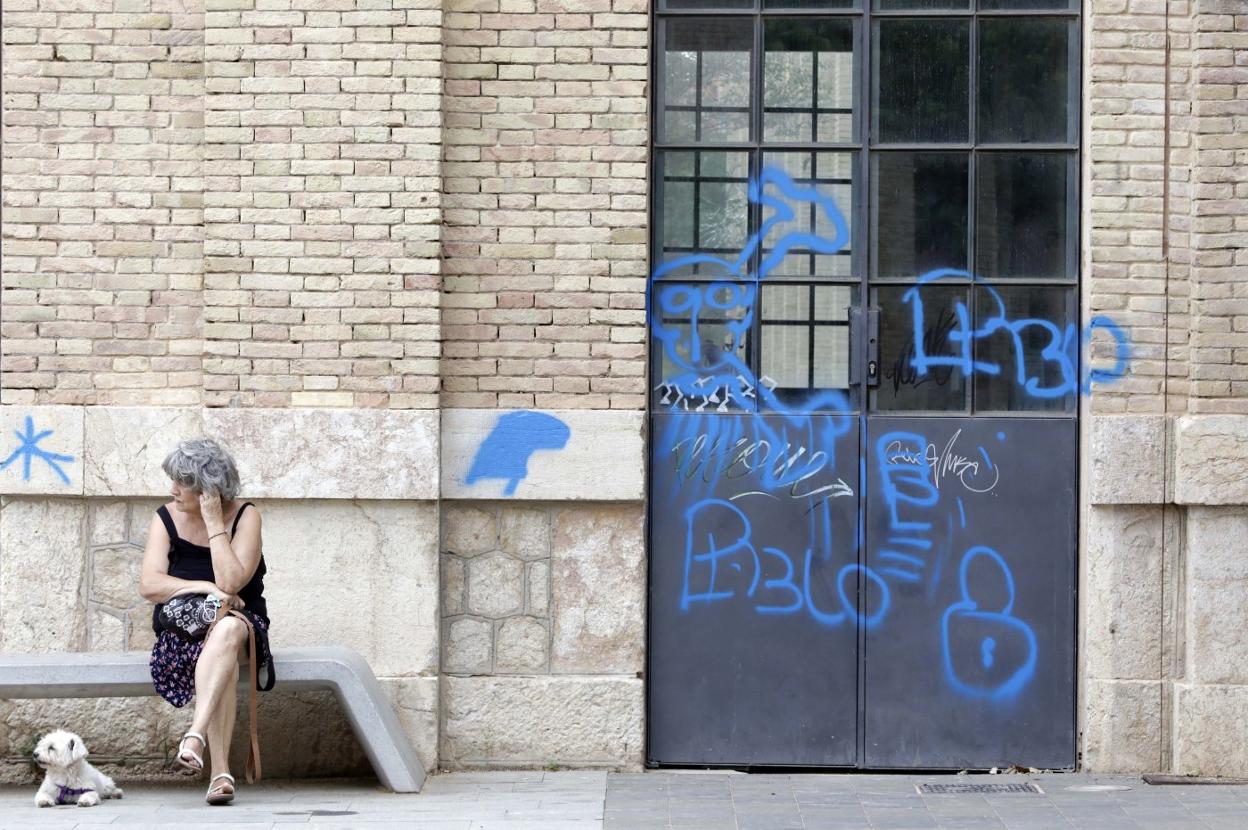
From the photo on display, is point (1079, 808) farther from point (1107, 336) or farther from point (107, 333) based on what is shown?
point (107, 333)

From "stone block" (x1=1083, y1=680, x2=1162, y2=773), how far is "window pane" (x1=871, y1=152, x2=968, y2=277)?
2.05 m

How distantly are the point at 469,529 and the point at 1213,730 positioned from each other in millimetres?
3460

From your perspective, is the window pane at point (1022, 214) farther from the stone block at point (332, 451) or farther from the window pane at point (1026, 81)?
the stone block at point (332, 451)

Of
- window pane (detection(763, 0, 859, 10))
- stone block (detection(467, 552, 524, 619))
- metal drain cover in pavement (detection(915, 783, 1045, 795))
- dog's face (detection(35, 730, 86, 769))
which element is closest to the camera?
dog's face (detection(35, 730, 86, 769))

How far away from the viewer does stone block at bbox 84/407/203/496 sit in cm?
698

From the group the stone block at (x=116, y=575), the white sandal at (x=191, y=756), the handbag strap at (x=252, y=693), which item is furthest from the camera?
the stone block at (x=116, y=575)

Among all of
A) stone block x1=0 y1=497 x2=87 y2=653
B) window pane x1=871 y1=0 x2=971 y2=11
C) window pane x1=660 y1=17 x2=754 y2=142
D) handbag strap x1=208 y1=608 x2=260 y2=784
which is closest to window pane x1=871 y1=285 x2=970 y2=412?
window pane x1=660 y1=17 x2=754 y2=142

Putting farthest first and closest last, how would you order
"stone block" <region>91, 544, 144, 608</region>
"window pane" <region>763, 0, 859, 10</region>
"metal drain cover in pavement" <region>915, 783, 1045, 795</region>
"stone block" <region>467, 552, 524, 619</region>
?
"window pane" <region>763, 0, 859, 10</region>
"stone block" <region>467, 552, 524, 619</region>
"stone block" <region>91, 544, 144, 608</region>
"metal drain cover in pavement" <region>915, 783, 1045, 795</region>

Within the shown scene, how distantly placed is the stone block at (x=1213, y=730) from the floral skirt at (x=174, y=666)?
4080 millimetres

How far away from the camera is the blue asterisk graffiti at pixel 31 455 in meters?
6.97

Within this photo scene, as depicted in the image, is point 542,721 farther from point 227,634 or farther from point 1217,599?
point 1217,599

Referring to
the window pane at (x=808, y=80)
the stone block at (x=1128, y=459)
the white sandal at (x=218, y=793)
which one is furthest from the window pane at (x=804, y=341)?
the white sandal at (x=218, y=793)

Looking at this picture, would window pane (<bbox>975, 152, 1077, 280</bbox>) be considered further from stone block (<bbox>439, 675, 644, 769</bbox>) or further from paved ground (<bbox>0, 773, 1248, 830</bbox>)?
stone block (<bbox>439, 675, 644, 769</bbox>)

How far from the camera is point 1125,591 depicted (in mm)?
7012
